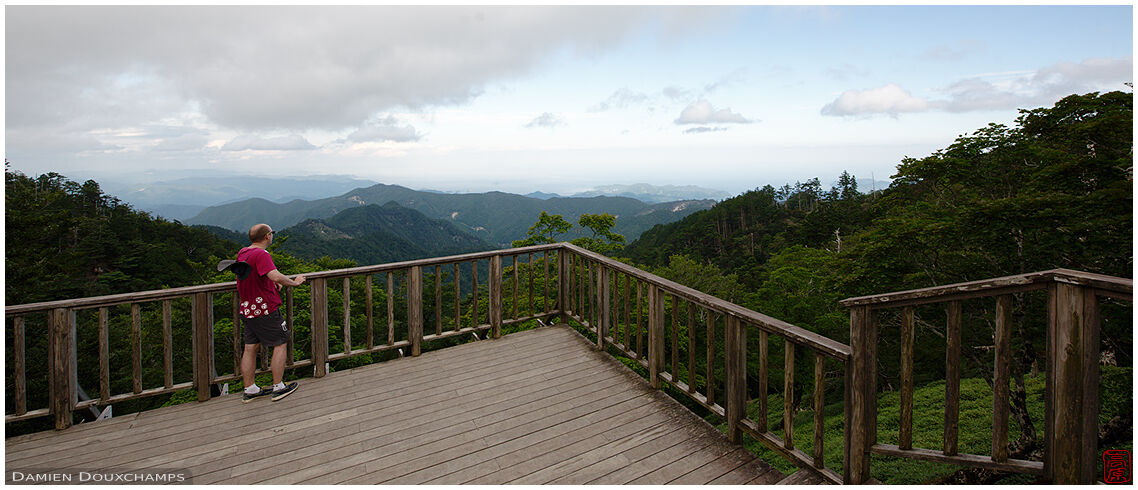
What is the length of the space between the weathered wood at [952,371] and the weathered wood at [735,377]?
97 centimetres

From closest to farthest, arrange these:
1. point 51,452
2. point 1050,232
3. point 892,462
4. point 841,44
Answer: point 51,452, point 1050,232, point 892,462, point 841,44

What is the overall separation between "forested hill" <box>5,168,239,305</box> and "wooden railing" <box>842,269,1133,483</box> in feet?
82.7

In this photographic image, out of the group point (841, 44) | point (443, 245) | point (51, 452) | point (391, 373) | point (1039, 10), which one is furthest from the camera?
point (443, 245)

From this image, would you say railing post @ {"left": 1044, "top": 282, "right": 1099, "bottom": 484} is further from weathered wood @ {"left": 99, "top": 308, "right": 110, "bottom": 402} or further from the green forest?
weathered wood @ {"left": 99, "top": 308, "right": 110, "bottom": 402}

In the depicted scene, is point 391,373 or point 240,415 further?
point 391,373

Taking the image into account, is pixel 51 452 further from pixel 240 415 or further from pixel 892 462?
pixel 892 462

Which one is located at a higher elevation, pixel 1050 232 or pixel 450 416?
pixel 1050 232

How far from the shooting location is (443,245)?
14975cm

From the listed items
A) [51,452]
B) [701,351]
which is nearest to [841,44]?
[51,452]

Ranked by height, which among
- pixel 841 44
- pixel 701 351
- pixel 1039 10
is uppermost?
pixel 841 44

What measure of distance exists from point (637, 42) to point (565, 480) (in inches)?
417

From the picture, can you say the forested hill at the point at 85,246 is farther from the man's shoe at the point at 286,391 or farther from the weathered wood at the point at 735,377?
the weathered wood at the point at 735,377

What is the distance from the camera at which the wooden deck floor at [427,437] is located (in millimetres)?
2770

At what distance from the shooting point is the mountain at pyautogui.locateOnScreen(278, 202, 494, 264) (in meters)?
85.4
